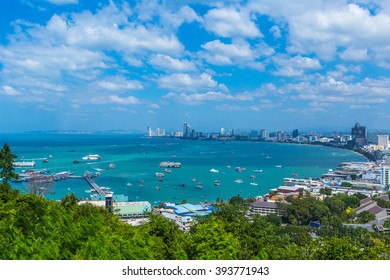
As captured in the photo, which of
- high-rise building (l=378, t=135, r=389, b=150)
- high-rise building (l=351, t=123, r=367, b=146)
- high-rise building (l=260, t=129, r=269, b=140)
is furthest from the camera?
high-rise building (l=260, t=129, r=269, b=140)

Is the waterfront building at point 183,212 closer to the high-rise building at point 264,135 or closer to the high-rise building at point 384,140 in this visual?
the high-rise building at point 384,140

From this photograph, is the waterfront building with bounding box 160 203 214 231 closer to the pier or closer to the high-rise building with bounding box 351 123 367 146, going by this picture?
the pier

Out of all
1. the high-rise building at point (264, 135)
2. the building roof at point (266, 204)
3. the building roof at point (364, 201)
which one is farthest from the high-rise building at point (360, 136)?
the building roof at point (266, 204)

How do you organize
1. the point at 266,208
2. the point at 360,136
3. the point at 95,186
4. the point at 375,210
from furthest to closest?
the point at 360,136 → the point at 95,186 → the point at 375,210 → the point at 266,208

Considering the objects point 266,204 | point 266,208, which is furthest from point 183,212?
point 266,204

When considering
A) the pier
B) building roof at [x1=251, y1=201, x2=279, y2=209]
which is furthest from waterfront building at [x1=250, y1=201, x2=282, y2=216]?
the pier

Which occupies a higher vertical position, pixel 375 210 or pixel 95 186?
pixel 95 186

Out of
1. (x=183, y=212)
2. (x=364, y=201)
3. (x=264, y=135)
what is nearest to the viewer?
(x=183, y=212)

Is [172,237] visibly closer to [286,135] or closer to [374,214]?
[374,214]

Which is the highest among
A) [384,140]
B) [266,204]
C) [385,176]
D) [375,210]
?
[384,140]

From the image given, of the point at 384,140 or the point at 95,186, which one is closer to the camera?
the point at 95,186

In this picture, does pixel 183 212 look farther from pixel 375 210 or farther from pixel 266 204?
pixel 375 210
